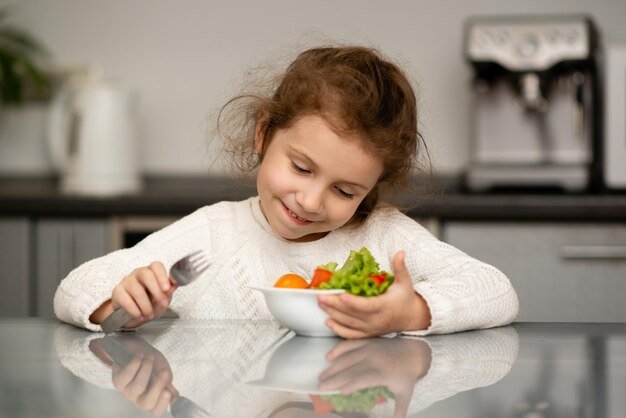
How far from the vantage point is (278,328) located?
1.11 meters

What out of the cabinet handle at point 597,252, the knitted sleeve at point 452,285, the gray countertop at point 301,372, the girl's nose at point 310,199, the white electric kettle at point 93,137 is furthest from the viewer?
the white electric kettle at point 93,137

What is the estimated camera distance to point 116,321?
1.09 meters

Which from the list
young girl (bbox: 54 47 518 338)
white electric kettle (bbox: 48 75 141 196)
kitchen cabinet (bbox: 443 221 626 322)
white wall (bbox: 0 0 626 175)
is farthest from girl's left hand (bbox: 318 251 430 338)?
white wall (bbox: 0 0 626 175)

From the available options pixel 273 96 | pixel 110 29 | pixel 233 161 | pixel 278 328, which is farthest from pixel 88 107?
pixel 278 328

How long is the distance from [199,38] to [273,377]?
2.39 meters

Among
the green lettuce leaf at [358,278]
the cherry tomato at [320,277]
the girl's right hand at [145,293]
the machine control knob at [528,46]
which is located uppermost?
the machine control knob at [528,46]

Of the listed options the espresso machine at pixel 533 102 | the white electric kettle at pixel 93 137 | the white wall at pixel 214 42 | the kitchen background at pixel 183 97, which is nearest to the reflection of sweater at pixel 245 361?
the kitchen background at pixel 183 97

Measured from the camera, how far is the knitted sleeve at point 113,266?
1195 millimetres

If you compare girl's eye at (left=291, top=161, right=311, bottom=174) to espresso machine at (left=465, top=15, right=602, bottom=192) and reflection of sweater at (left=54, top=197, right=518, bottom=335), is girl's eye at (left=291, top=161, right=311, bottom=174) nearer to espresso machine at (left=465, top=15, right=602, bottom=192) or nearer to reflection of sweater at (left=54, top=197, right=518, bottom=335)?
reflection of sweater at (left=54, top=197, right=518, bottom=335)

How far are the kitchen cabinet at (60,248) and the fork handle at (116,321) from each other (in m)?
1.43

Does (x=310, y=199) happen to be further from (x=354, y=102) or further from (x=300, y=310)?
(x=300, y=310)

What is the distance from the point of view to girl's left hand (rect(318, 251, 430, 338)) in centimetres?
100

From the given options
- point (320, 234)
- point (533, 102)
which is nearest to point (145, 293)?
point (320, 234)

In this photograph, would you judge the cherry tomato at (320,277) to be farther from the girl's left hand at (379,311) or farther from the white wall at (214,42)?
the white wall at (214,42)
